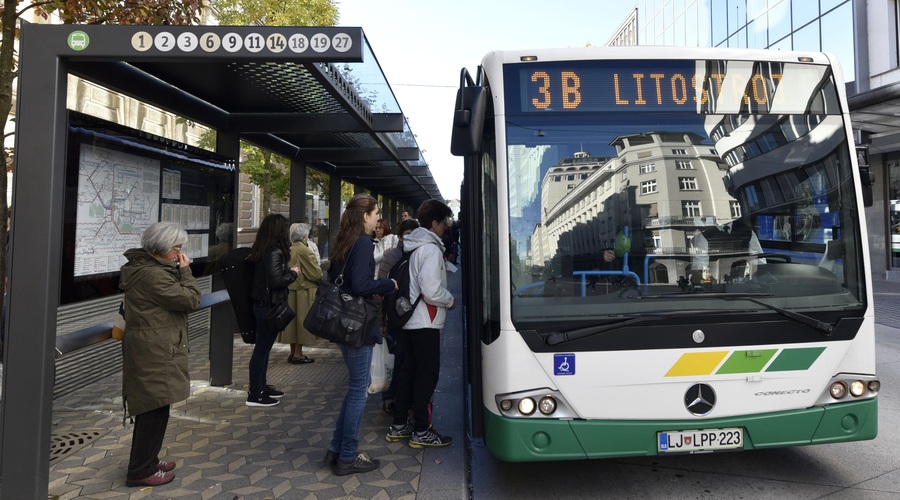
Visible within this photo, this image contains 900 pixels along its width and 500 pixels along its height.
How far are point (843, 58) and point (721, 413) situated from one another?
1691 cm

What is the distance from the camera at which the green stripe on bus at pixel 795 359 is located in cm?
329

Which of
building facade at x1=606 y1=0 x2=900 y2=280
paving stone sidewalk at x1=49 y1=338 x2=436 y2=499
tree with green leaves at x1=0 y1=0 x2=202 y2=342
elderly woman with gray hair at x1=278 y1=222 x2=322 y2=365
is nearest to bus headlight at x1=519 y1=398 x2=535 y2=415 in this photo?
paving stone sidewalk at x1=49 y1=338 x2=436 y2=499

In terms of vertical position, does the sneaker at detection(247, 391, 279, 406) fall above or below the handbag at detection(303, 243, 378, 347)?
below

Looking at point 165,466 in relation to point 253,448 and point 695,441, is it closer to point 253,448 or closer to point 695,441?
point 253,448

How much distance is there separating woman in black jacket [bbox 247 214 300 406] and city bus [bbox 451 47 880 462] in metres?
2.13

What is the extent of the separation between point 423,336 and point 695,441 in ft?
6.25

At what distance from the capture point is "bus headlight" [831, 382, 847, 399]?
11.1 feet

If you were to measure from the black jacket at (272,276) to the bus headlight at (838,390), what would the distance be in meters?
3.91

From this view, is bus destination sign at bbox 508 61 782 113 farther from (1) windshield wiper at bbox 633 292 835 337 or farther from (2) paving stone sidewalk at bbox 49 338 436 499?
(2) paving stone sidewalk at bbox 49 338 436 499

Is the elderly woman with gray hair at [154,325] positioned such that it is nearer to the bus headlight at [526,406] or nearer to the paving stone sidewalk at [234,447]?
the paving stone sidewalk at [234,447]

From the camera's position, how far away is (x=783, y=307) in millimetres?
3322

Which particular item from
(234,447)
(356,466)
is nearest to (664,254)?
(356,466)

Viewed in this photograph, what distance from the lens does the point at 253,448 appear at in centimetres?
436

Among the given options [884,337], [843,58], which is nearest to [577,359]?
[884,337]
